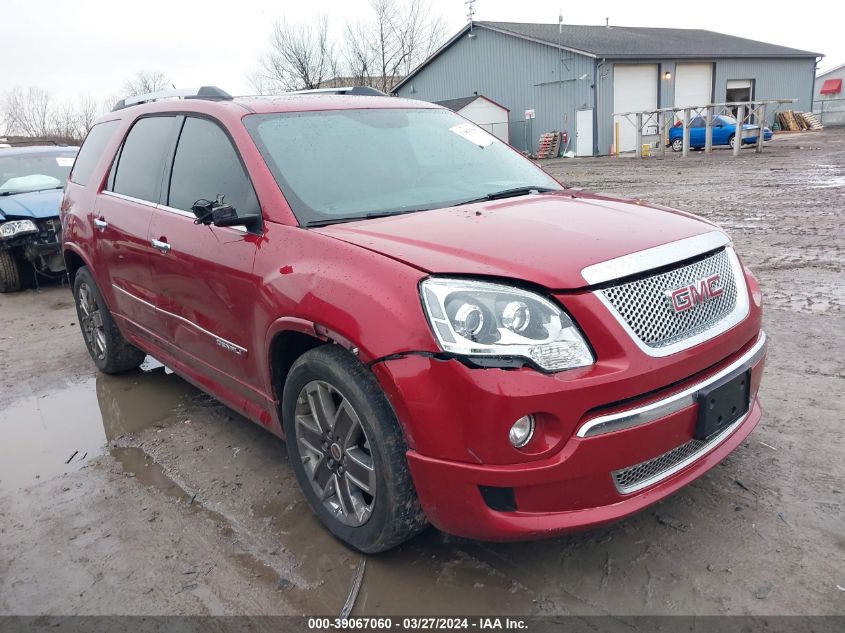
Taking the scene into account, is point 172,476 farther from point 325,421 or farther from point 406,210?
point 406,210

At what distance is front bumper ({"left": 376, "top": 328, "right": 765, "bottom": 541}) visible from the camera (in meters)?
2.11

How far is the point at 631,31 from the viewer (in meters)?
39.0

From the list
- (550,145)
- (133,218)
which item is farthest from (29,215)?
(550,145)

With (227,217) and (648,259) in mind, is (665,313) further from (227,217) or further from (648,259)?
(227,217)

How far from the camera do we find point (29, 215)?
8.05 meters

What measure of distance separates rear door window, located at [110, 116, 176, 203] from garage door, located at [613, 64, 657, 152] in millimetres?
28994

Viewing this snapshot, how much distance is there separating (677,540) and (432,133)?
7.57ft

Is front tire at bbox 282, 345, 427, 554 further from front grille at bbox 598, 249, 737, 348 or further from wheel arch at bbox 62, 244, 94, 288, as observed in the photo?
wheel arch at bbox 62, 244, 94, 288

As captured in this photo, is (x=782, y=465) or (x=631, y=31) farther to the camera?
(x=631, y=31)

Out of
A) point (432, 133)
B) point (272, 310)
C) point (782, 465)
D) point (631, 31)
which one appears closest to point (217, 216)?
point (272, 310)

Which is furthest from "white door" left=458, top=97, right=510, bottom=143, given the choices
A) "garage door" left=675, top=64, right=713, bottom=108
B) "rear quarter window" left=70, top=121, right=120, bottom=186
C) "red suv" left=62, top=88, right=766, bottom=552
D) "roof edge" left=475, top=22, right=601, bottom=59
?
"red suv" left=62, top=88, right=766, bottom=552

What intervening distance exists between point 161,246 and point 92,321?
6.25ft

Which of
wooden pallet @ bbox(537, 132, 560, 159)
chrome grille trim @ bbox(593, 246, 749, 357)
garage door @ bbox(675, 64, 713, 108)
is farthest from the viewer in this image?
garage door @ bbox(675, 64, 713, 108)

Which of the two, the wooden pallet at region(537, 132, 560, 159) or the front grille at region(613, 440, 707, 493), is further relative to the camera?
the wooden pallet at region(537, 132, 560, 159)
